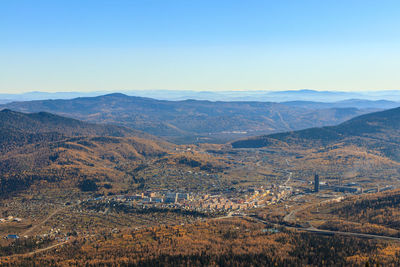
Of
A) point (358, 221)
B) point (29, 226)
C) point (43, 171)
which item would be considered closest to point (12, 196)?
point (43, 171)

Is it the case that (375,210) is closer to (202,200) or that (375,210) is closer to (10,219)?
(202,200)

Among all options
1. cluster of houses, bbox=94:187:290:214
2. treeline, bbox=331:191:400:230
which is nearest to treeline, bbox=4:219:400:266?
treeline, bbox=331:191:400:230

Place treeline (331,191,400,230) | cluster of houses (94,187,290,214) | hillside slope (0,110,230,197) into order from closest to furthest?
treeline (331,191,400,230), cluster of houses (94,187,290,214), hillside slope (0,110,230,197)

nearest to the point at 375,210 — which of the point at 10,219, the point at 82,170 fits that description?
the point at 10,219

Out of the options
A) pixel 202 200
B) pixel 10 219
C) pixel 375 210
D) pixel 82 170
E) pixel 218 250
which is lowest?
pixel 10 219

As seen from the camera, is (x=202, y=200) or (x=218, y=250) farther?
(x=202, y=200)

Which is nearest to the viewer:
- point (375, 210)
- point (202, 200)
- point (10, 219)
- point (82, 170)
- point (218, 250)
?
point (218, 250)

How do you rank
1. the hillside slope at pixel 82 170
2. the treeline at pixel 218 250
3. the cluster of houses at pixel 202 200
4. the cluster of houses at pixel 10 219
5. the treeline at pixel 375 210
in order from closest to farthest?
the treeline at pixel 218 250 → the treeline at pixel 375 210 → the cluster of houses at pixel 10 219 → the cluster of houses at pixel 202 200 → the hillside slope at pixel 82 170

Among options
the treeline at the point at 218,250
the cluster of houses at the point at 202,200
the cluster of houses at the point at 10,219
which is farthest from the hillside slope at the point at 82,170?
the treeline at the point at 218,250

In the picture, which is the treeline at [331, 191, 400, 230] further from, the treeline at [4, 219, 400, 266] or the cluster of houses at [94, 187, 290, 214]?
the cluster of houses at [94, 187, 290, 214]

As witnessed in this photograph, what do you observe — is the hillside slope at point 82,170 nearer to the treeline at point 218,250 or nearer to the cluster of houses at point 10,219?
the cluster of houses at point 10,219

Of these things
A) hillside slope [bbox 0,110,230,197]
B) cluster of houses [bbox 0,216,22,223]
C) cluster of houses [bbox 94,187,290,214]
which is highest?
hillside slope [bbox 0,110,230,197]
